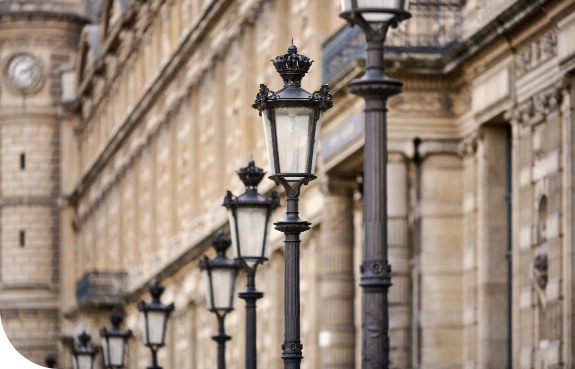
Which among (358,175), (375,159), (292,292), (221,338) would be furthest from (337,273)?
(375,159)

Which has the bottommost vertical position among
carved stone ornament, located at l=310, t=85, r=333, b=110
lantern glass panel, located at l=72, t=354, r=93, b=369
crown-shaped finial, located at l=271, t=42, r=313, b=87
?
lantern glass panel, located at l=72, t=354, r=93, b=369

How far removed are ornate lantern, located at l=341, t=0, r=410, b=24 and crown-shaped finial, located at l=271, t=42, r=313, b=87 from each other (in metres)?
2.88

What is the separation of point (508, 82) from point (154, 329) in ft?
18.6

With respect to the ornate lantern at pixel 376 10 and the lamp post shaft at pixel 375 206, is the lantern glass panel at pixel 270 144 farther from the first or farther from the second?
the ornate lantern at pixel 376 10

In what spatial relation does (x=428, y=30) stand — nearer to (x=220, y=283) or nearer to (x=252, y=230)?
(x=220, y=283)

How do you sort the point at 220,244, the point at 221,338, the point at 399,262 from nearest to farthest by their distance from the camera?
the point at 221,338 < the point at 220,244 < the point at 399,262

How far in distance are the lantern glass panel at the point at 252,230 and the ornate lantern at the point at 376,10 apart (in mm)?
6007

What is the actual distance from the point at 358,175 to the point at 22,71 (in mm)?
47929

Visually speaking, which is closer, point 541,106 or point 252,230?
point 252,230

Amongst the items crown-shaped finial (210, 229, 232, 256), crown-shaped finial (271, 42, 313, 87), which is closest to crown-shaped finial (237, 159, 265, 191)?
crown-shaped finial (210, 229, 232, 256)

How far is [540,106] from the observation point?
20016mm

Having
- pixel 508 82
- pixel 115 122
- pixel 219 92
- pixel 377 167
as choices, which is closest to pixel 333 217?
pixel 508 82

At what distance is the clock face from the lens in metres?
72.5

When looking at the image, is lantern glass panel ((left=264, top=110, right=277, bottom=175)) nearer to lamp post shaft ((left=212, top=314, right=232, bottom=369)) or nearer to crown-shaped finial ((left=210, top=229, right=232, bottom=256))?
lamp post shaft ((left=212, top=314, right=232, bottom=369))
